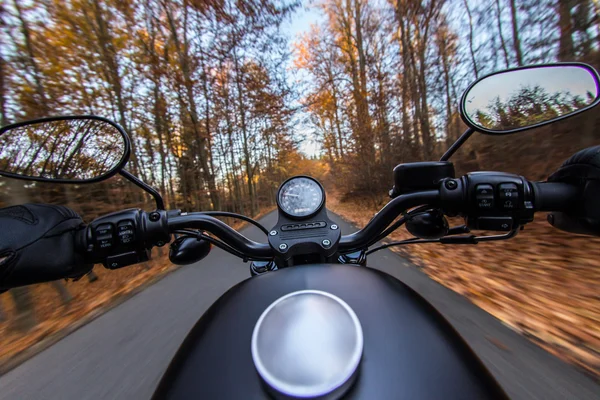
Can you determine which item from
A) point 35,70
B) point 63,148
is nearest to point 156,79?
point 35,70

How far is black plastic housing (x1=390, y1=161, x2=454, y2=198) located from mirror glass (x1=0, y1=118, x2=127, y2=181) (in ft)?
4.11

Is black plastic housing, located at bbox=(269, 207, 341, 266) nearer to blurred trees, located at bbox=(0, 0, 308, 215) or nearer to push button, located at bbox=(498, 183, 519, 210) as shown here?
push button, located at bbox=(498, 183, 519, 210)

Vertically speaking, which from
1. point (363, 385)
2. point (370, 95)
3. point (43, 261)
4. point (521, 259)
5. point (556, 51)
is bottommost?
point (521, 259)

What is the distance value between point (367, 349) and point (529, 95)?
1458 mm

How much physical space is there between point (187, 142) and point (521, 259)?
11977 millimetres

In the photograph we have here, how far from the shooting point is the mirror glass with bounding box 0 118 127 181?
1.24 m

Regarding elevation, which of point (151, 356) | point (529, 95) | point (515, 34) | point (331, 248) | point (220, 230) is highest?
point (515, 34)

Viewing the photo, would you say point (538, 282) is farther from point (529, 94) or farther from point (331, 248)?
point (331, 248)

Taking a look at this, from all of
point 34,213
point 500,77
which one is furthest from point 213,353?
point 500,77

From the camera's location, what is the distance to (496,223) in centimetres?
101

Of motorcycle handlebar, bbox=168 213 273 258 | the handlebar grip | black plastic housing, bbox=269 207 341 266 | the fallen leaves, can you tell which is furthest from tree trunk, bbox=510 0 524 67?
motorcycle handlebar, bbox=168 213 273 258

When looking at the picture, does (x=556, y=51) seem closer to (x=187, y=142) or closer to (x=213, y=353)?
(x=213, y=353)

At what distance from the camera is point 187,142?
11.8 meters

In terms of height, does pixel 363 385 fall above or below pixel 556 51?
below
